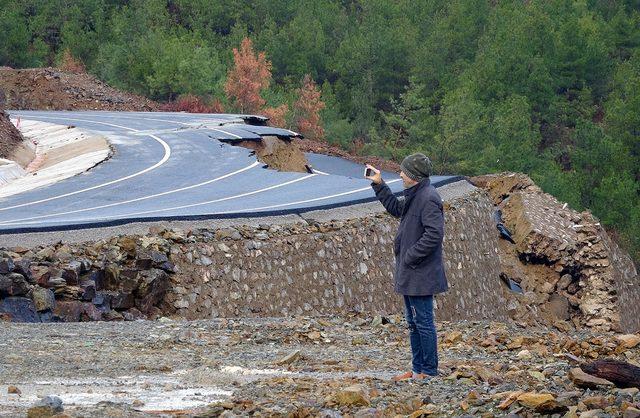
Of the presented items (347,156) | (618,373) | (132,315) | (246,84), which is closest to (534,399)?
(618,373)

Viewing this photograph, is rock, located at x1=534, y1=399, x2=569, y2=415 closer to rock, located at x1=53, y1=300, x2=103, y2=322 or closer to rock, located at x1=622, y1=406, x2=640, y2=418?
rock, located at x1=622, y1=406, x2=640, y2=418

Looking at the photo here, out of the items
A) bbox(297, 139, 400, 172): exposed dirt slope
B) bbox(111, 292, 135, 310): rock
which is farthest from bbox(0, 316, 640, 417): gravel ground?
bbox(297, 139, 400, 172): exposed dirt slope

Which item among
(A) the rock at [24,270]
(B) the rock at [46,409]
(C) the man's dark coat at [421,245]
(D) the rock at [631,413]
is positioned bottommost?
(D) the rock at [631,413]

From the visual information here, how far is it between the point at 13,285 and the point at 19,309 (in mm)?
369

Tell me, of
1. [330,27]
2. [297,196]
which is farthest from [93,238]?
[330,27]

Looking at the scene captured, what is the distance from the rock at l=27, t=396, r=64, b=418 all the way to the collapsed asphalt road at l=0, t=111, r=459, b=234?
34.9ft

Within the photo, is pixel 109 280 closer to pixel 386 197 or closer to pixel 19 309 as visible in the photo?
pixel 19 309

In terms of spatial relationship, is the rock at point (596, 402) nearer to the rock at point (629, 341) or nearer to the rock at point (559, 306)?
the rock at point (629, 341)

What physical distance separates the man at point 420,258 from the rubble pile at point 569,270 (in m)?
15.5

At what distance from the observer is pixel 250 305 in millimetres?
16406

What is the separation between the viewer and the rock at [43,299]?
46.0 feet

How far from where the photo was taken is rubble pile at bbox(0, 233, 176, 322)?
1404 cm

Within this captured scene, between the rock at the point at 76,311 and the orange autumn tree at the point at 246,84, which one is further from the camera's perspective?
the orange autumn tree at the point at 246,84

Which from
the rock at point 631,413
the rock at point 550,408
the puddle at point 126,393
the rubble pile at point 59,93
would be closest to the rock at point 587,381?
the rock at point 550,408
